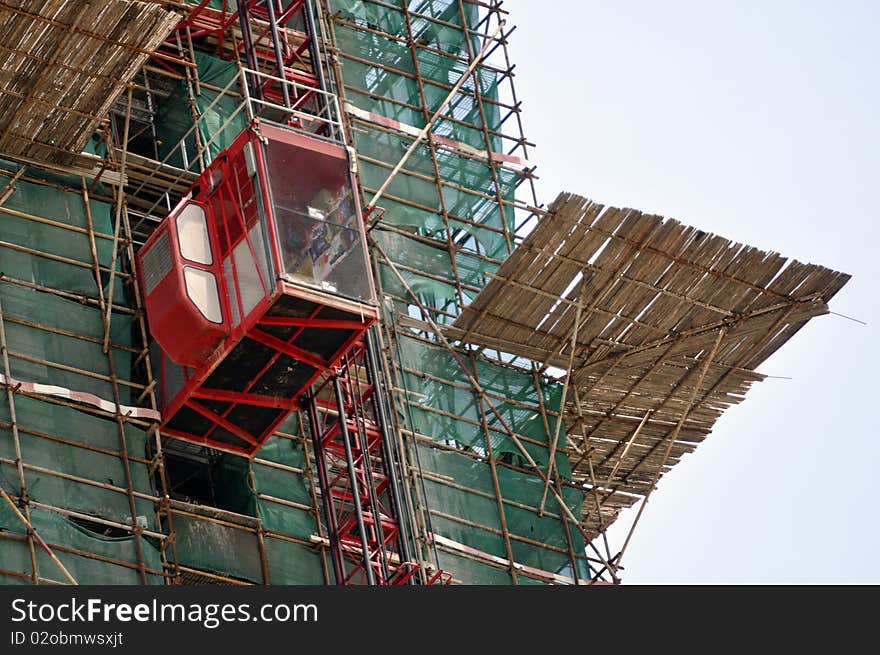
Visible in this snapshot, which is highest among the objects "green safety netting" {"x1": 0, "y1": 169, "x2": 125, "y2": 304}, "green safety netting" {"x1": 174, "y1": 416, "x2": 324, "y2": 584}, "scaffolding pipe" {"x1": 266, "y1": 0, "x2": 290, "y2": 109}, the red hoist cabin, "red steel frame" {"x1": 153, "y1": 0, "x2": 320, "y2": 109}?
"red steel frame" {"x1": 153, "y1": 0, "x2": 320, "y2": 109}

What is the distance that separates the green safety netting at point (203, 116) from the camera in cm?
3400

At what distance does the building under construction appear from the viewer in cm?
2967

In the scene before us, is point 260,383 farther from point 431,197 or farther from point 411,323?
point 431,197

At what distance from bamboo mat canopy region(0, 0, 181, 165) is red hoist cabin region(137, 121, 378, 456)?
167 centimetres

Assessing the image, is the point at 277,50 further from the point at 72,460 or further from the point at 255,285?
the point at 72,460

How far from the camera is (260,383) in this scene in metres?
30.5

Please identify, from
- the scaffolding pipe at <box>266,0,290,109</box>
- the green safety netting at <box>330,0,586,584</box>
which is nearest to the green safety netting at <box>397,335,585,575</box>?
the green safety netting at <box>330,0,586,584</box>

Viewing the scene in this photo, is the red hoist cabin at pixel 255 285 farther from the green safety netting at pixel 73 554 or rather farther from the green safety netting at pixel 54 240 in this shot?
the green safety netting at pixel 73 554

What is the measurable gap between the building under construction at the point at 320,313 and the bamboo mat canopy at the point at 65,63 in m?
0.04

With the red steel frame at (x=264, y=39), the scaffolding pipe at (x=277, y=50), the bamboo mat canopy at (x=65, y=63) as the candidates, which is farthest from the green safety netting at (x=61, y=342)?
the red steel frame at (x=264, y=39)

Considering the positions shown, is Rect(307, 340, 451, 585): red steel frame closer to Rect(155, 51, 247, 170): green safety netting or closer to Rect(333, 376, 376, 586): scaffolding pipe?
Rect(333, 376, 376, 586): scaffolding pipe

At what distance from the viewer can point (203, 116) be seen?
111 feet

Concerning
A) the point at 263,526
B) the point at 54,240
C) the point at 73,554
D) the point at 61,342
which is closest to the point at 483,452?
the point at 263,526

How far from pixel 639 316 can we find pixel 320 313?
658 cm
